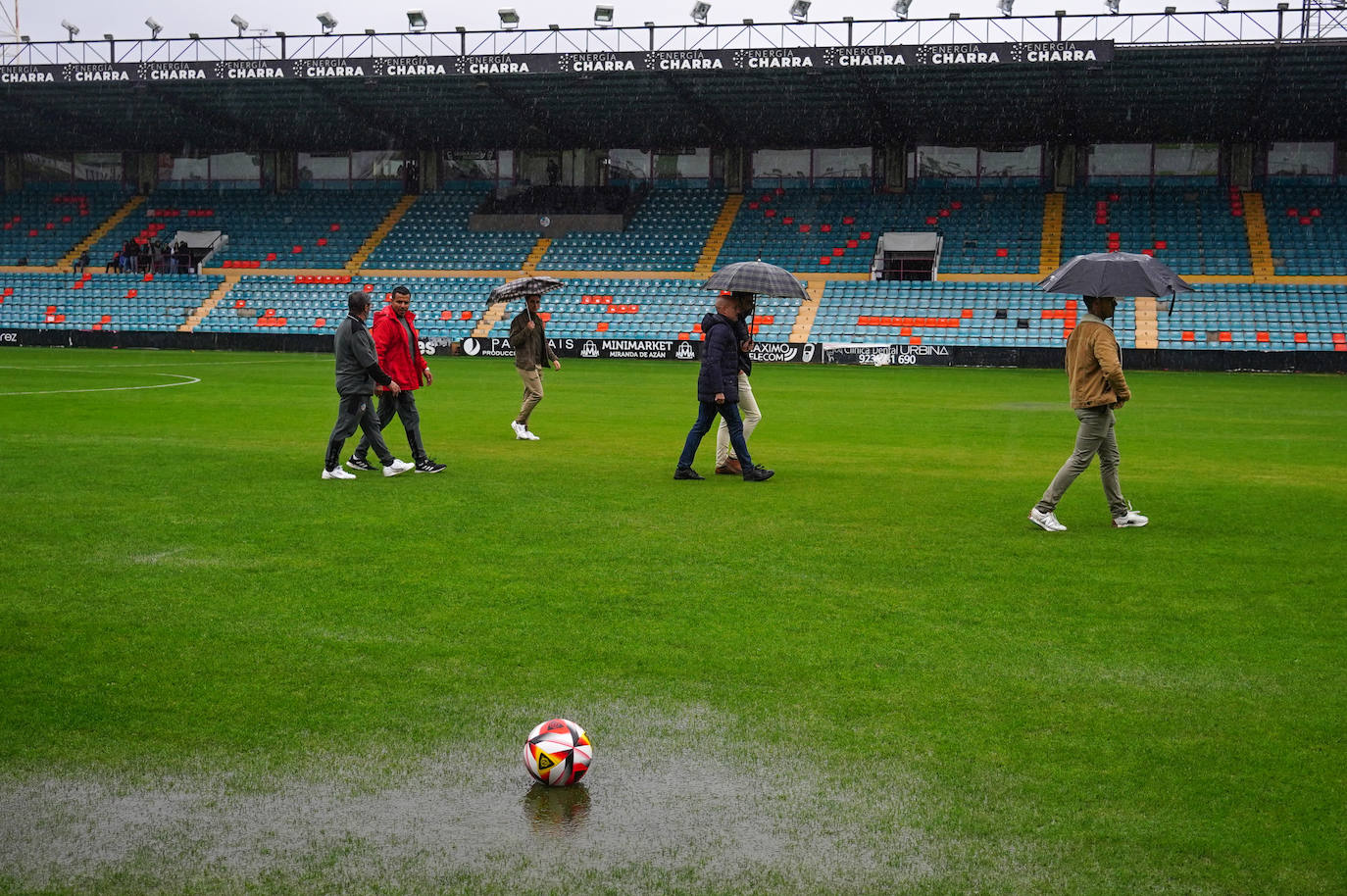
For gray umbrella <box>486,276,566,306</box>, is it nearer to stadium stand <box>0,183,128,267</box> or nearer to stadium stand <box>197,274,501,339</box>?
stadium stand <box>197,274,501,339</box>

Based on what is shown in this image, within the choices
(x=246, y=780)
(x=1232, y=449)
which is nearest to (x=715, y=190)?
(x=1232, y=449)

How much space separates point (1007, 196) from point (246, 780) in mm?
48583

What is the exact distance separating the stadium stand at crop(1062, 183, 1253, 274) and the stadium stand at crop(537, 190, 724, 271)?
1388 centimetres

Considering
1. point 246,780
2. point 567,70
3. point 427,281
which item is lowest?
point 246,780

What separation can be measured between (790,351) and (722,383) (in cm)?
2885

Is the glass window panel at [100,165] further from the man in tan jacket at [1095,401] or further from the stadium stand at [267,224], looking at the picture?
the man in tan jacket at [1095,401]

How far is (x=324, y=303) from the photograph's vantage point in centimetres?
4769

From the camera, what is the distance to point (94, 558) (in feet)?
28.1

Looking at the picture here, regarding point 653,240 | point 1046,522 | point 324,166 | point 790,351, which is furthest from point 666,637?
point 324,166

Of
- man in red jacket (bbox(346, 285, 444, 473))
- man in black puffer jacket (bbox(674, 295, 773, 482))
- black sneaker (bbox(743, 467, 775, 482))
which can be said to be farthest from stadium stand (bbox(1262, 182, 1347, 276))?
man in red jacket (bbox(346, 285, 444, 473))

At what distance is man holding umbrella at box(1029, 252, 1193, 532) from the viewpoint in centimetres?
974

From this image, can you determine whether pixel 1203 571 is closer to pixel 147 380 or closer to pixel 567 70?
pixel 147 380

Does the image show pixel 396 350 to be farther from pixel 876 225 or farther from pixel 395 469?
pixel 876 225

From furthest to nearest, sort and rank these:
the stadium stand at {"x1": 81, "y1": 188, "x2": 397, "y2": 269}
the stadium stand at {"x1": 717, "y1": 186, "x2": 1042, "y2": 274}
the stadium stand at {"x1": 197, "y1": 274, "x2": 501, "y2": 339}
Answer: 1. the stadium stand at {"x1": 81, "y1": 188, "x2": 397, "y2": 269}
2. the stadium stand at {"x1": 717, "y1": 186, "x2": 1042, "y2": 274}
3. the stadium stand at {"x1": 197, "y1": 274, "x2": 501, "y2": 339}
